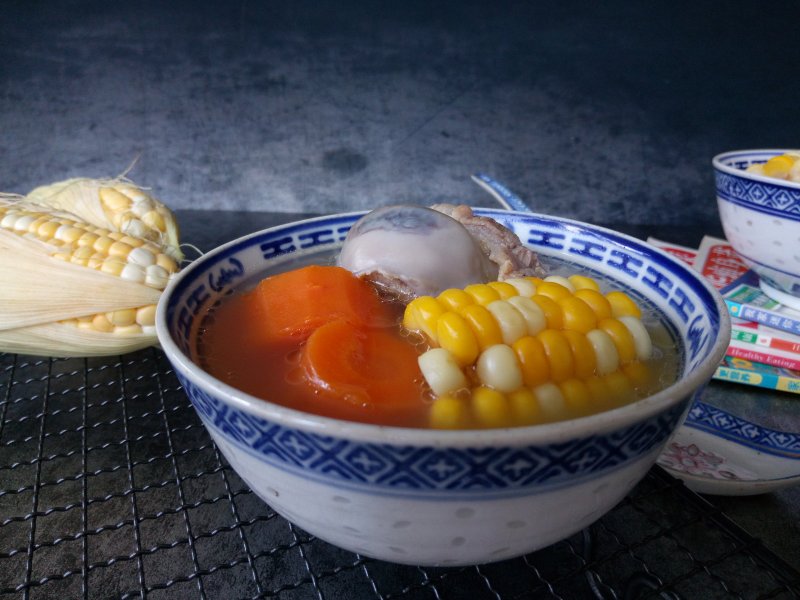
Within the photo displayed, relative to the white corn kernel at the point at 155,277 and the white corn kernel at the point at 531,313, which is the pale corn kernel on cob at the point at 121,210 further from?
the white corn kernel at the point at 531,313

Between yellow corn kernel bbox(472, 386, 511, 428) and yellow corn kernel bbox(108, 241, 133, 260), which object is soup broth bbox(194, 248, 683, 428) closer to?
yellow corn kernel bbox(472, 386, 511, 428)

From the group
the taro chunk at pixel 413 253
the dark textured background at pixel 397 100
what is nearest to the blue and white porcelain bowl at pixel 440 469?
the taro chunk at pixel 413 253

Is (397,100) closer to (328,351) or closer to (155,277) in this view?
(155,277)

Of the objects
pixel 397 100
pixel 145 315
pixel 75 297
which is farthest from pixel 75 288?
pixel 397 100

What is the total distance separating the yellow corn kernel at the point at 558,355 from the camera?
1.42 ft

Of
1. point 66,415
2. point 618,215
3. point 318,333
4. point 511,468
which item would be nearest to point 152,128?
point 66,415

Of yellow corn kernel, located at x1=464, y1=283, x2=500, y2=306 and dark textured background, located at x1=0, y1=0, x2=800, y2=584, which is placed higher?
yellow corn kernel, located at x1=464, y1=283, x2=500, y2=306

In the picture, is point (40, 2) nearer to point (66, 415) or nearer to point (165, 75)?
point (165, 75)

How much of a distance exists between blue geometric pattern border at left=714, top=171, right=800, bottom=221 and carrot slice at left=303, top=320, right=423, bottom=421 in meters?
0.76

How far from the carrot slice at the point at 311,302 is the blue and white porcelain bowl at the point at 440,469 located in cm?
10

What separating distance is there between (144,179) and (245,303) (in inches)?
66.5

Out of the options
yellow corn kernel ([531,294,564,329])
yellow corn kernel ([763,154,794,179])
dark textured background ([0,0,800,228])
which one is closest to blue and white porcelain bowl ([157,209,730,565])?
yellow corn kernel ([531,294,564,329])

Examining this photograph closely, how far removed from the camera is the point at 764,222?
3.15ft

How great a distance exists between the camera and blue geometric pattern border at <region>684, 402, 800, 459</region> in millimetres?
683
